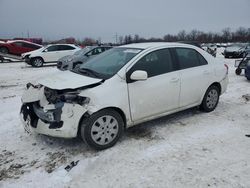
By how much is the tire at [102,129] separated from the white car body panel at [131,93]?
0.10 metres

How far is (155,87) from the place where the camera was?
4344 mm

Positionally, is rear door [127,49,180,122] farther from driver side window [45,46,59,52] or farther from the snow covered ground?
driver side window [45,46,59,52]

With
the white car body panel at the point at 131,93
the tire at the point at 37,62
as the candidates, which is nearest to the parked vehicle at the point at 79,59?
the tire at the point at 37,62

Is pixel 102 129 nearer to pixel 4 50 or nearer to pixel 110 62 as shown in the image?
pixel 110 62

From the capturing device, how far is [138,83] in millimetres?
4145

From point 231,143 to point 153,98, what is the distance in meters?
1.48

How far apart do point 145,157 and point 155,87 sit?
1.27 meters

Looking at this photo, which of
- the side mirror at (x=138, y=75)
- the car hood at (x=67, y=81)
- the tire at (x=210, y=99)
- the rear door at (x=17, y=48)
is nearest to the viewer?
the car hood at (x=67, y=81)

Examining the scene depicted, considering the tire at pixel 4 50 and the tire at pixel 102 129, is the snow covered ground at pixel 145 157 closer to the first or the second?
the tire at pixel 102 129

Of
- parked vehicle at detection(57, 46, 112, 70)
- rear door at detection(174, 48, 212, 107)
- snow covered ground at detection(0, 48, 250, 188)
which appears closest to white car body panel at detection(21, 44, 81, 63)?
parked vehicle at detection(57, 46, 112, 70)

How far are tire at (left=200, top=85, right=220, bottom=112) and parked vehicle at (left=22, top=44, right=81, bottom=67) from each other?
14157mm

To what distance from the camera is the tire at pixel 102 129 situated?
145 inches

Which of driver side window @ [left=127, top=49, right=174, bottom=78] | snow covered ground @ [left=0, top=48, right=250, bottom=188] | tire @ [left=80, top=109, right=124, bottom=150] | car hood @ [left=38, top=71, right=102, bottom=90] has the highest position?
driver side window @ [left=127, top=49, right=174, bottom=78]

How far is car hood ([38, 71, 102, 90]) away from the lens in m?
3.74
